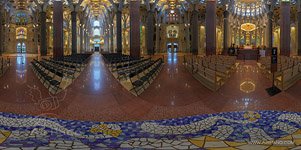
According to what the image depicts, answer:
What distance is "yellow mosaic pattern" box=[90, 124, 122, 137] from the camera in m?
5.12

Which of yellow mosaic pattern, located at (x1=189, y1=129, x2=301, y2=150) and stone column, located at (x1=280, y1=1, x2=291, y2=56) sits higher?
stone column, located at (x1=280, y1=1, x2=291, y2=56)

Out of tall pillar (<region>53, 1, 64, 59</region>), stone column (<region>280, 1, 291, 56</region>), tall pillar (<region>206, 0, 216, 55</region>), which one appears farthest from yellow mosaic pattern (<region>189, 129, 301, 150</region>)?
stone column (<region>280, 1, 291, 56</region>)

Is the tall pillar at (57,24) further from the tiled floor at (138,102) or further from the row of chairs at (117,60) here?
the tiled floor at (138,102)

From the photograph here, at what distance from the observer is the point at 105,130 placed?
5.29 metres

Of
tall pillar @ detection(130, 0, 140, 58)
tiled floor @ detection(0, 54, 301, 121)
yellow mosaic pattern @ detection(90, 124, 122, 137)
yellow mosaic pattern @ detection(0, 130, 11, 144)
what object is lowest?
yellow mosaic pattern @ detection(90, 124, 122, 137)

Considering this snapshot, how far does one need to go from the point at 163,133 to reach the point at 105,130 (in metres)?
0.94

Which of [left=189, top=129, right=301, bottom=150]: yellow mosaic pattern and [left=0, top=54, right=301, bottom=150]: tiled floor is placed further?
[left=0, top=54, right=301, bottom=150]: tiled floor

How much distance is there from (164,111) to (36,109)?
→ 263cm

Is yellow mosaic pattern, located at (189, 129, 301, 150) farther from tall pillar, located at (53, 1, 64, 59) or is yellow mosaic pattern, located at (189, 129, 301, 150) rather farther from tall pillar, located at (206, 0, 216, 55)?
tall pillar, located at (53, 1, 64, 59)

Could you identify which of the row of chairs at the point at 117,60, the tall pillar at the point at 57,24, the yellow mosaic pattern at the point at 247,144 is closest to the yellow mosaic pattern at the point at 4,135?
the yellow mosaic pattern at the point at 247,144

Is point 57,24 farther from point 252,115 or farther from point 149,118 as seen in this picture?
point 252,115

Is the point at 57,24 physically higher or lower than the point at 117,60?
higher

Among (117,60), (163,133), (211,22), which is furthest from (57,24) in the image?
(163,133)

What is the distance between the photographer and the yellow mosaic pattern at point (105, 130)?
201 inches
